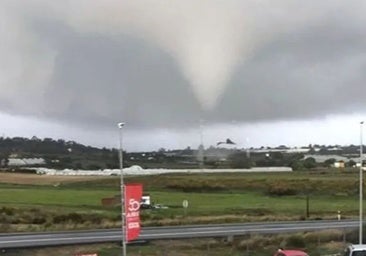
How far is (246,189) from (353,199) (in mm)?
24441

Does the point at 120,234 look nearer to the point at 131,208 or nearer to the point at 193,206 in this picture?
the point at 131,208

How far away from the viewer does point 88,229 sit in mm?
68188

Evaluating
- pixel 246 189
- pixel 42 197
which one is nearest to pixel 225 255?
pixel 42 197

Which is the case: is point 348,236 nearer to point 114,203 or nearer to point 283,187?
point 114,203

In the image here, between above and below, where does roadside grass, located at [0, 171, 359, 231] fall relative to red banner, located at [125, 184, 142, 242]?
below

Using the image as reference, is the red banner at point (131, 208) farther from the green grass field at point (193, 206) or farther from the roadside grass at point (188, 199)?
the roadside grass at point (188, 199)

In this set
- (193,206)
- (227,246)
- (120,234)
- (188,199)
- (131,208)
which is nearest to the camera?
(131,208)

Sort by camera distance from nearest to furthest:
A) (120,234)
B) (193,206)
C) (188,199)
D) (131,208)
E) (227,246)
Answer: (131,208) < (227,246) < (120,234) < (193,206) < (188,199)

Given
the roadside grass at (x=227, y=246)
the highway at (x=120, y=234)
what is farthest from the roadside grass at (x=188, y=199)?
the roadside grass at (x=227, y=246)

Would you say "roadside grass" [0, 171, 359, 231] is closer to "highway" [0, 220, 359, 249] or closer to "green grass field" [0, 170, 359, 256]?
"green grass field" [0, 170, 359, 256]

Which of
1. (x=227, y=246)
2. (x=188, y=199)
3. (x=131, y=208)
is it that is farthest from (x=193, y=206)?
(x=131, y=208)

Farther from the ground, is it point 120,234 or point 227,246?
point 120,234

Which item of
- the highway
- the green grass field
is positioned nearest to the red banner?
the green grass field

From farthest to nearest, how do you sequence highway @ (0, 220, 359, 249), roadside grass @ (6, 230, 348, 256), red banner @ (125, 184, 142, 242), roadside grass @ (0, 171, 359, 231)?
roadside grass @ (0, 171, 359, 231) < highway @ (0, 220, 359, 249) < roadside grass @ (6, 230, 348, 256) < red banner @ (125, 184, 142, 242)
